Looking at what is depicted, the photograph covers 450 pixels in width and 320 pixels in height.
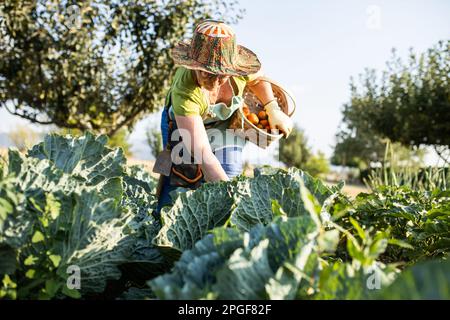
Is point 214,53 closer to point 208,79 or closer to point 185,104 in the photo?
point 208,79

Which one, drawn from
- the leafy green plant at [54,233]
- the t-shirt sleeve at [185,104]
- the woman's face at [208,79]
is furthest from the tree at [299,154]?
the leafy green plant at [54,233]

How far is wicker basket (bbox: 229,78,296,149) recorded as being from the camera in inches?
113

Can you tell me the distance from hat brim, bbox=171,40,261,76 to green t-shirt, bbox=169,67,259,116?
10cm

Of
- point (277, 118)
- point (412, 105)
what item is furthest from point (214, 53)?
point (412, 105)

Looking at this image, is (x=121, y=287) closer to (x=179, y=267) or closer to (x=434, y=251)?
(x=179, y=267)

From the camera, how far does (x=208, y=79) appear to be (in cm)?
254

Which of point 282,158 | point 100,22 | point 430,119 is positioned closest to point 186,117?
point 100,22

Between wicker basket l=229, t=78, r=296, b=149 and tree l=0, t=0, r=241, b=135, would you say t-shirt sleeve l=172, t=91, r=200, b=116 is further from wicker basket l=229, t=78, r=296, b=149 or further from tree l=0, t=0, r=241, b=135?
tree l=0, t=0, r=241, b=135

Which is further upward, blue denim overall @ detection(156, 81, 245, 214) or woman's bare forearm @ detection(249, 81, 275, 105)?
woman's bare forearm @ detection(249, 81, 275, 105)

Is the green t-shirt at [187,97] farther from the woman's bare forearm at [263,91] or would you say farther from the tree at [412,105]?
the tree at [412,105]

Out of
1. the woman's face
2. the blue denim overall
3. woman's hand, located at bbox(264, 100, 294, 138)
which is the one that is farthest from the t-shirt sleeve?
woman's hand, located at bbox(264, 100, 294, 138)

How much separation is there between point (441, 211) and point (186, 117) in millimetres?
1432

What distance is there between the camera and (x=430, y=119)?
21484 mm

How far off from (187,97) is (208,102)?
0.71ft
